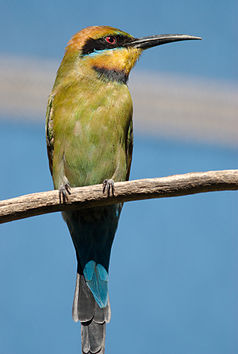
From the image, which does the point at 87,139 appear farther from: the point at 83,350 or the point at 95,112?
the point at 83,350

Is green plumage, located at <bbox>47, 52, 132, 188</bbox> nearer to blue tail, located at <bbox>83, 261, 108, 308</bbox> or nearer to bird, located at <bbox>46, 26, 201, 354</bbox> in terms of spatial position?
bird, located at <bbox>46, 26, 201, 354</bbox>

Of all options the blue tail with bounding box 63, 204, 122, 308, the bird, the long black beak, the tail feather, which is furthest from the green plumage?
the tail feather

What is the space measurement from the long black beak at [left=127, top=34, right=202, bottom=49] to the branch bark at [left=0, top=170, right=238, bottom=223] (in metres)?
0.81

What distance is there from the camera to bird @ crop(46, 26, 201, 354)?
231 cm

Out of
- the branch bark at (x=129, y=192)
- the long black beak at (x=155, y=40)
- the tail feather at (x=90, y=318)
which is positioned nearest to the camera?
the branch bark at (x=129, y=192)

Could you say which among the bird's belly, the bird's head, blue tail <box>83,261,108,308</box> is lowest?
blue tail <box>83,261,108,308</box>

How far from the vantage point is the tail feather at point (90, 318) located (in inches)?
90.0

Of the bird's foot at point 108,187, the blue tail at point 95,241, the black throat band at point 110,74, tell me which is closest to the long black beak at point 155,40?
the black throat band at point 110,74

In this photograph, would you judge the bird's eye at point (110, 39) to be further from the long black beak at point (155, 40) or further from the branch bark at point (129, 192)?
the branch bark at point (129, 192)

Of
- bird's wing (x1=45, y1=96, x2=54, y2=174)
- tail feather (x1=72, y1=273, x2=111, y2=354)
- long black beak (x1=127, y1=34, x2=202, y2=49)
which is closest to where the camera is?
tail feather (x1=72, y1=273, x2=111, y2=354)

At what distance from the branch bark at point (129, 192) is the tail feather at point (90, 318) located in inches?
18.9

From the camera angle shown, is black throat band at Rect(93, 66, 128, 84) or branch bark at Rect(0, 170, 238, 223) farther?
black throat band at Rect(93, 66, 128, 84)

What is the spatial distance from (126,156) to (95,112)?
0.24 meters

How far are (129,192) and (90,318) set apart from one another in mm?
614
